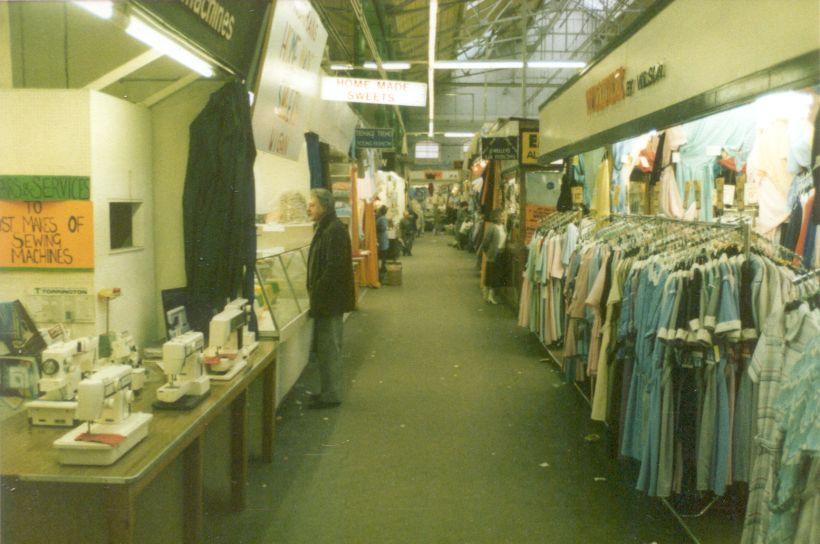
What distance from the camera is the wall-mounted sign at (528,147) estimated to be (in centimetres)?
977

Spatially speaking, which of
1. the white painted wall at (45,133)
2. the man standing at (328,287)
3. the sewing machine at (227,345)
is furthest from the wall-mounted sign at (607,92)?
the white painted wall at (45,133)

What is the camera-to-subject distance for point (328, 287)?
5949mm

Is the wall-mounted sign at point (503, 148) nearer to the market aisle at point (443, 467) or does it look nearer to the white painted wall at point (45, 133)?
the market aisle at point (443, 467)

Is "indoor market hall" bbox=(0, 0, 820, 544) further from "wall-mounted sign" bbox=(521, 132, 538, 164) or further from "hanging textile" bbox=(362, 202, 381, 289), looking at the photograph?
"hanging textile" bbox=(362, 202, 381, 289)

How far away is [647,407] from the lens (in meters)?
3.87

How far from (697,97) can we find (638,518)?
2.37 m

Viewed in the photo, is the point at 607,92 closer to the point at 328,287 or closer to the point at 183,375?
the point at 328,287

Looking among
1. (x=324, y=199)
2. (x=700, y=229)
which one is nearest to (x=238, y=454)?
(x=324, y=199)

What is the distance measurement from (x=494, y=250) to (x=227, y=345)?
8167 millimetres

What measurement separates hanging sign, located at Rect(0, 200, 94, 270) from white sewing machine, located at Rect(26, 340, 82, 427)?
0.82 meters

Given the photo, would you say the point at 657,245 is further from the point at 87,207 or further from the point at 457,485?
the point at 87,207

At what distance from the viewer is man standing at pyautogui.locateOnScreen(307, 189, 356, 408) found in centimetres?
597

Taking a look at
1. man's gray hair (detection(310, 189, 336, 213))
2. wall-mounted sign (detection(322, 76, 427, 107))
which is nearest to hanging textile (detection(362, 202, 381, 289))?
wall-mounted sign (detection(322, 76, 427, 107))

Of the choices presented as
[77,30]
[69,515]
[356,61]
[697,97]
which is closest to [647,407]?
[697,97]
